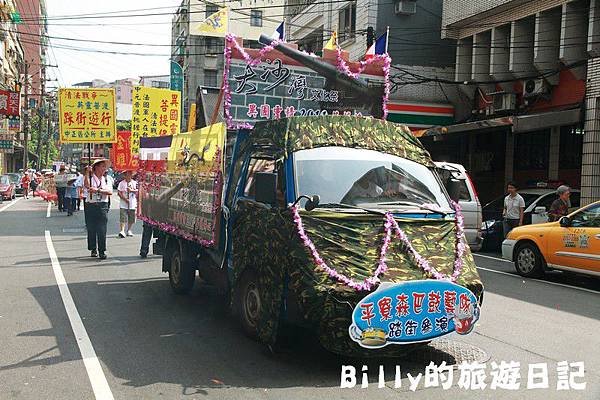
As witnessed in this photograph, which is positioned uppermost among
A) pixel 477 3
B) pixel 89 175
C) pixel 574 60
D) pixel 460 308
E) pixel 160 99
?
pixel 477 3

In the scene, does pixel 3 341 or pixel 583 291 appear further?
pixel 583 291

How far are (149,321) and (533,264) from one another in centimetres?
712

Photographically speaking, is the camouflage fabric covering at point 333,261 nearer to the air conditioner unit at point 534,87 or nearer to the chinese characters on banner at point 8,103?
the air conditioner unit at point 534,87

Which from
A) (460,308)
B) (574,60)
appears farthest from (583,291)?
(574,60)

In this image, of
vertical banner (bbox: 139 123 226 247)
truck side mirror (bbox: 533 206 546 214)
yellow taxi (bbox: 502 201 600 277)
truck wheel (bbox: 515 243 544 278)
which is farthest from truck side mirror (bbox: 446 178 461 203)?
truck side mirror (bbox: 533 206 546 214)

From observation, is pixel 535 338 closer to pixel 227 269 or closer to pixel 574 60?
pixel 227 269

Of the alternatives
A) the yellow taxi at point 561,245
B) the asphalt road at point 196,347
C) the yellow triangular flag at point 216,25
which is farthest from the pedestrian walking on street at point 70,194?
the yellow taxi at point 561,245

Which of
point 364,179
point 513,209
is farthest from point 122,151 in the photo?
point 364,179

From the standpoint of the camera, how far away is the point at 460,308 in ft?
16.8

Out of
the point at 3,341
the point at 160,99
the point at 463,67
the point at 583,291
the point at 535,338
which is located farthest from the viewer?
the point at 463,67

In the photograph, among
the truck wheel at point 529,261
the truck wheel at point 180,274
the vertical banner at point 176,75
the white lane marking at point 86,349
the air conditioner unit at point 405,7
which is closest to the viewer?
the white lane marking at point 86,349

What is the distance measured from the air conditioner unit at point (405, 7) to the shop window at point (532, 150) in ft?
24.5

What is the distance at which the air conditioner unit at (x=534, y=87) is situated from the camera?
746 inches

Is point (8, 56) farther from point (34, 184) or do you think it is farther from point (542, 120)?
point (542, 120)
